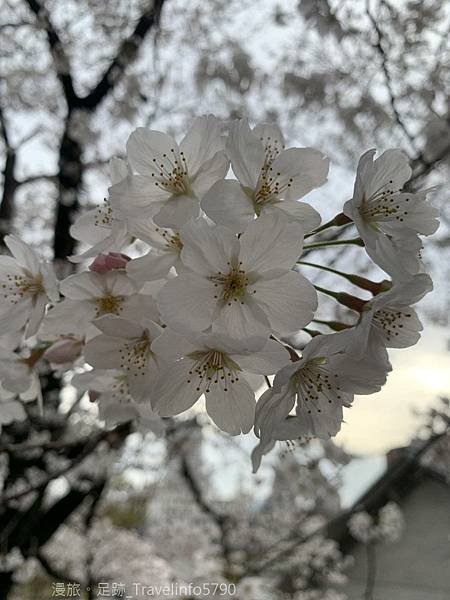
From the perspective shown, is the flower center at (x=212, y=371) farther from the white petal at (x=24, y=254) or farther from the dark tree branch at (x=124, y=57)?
the dark tree branch at (x=124, y=57)

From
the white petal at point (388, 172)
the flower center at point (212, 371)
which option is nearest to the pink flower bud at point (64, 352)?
the flower center at point (212, 371)

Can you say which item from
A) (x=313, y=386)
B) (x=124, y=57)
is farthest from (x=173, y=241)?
(x=124, y=57)

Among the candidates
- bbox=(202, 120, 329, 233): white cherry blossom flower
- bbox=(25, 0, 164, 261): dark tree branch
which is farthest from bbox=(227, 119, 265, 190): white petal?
bbox=(25, 0, 164, 261): dark tree branch

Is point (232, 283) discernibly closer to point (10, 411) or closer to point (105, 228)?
point (105, 228)

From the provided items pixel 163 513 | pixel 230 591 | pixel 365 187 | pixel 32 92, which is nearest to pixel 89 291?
pixel 365 187

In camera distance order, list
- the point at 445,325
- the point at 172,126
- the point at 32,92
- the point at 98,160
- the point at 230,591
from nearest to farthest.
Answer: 1. the point at 230,591
2. the point at 98,160
3. the point at 172,126
4. the point at 32,92
5. the point at 445,325

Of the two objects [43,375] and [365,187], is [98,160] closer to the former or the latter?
[43,375]
